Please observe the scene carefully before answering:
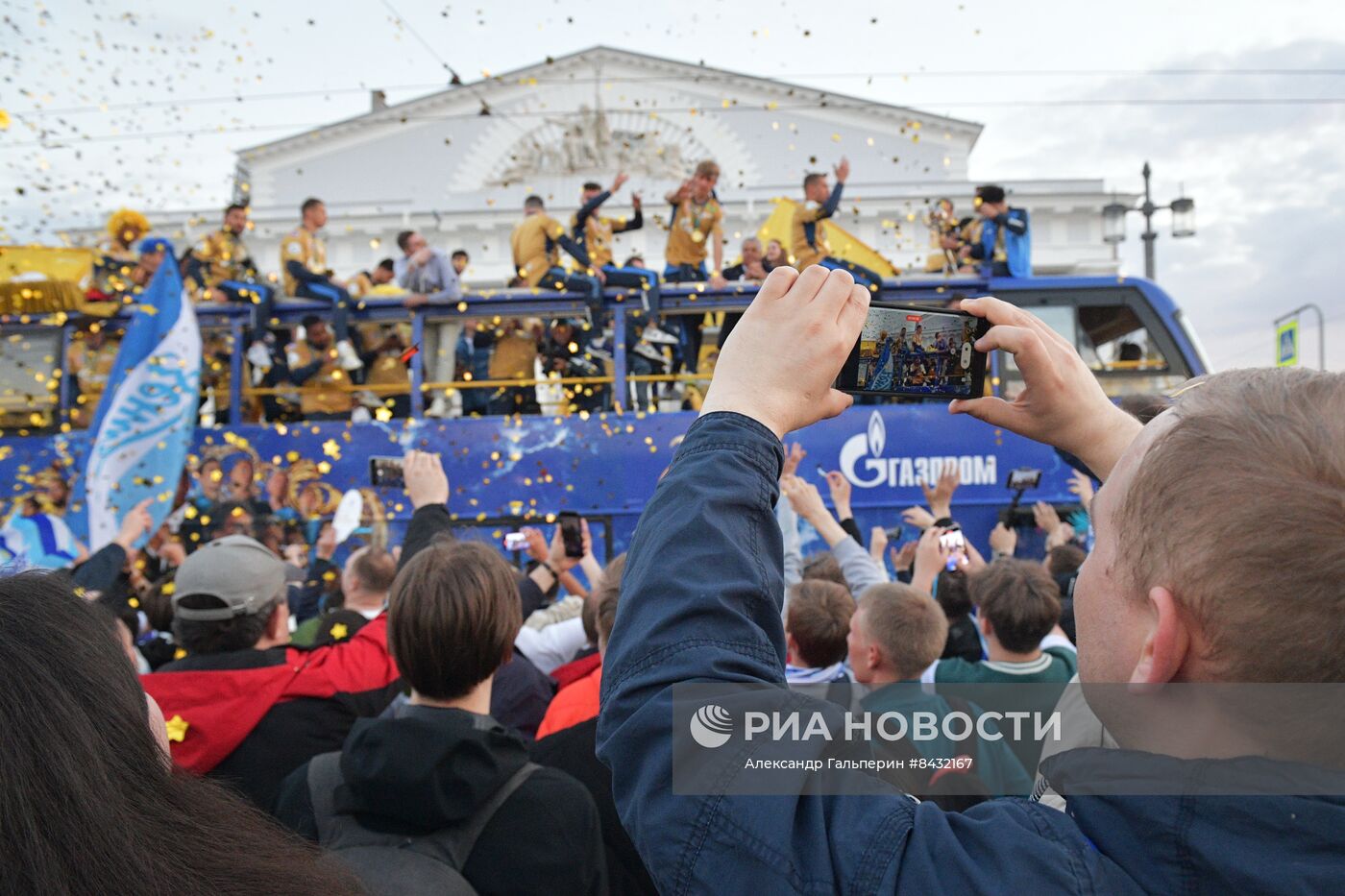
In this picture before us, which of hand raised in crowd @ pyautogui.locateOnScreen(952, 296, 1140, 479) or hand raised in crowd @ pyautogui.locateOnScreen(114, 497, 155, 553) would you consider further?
hand raised in crowd @ pyautogui.locateOnScreen(114, 497, 155, 553)

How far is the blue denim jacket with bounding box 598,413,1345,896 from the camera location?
76 cm

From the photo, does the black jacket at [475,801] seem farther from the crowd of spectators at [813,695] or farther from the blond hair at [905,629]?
the blond hair at [905,629]

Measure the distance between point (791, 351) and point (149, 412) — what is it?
8566 millimetres

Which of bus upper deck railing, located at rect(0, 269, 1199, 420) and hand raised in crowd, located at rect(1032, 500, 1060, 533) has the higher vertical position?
bus upper deck railing, located at rect(0, 269, 1199, 420)

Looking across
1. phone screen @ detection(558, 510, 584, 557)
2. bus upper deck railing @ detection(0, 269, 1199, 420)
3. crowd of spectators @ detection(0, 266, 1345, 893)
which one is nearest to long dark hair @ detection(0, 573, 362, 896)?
crowd of spectators @ detection(0, 266, 1345, 893)

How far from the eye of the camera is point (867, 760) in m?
1.23

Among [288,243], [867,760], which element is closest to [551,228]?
[288,243]

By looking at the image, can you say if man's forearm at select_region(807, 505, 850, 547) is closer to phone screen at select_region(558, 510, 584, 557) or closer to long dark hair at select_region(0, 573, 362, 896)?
phone screen at select_region(558, 510, 584, 557)

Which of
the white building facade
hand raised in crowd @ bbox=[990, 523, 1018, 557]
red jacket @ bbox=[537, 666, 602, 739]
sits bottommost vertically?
hand raised in crowd @ bbox=[990, 523, 1018, 557]

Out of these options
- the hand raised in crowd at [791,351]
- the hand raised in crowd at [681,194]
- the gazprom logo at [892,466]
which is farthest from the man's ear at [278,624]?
the hand raised in crowd at [681,194]

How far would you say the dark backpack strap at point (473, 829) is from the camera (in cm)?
171

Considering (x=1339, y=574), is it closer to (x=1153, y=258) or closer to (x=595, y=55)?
(x=1153, y=258)

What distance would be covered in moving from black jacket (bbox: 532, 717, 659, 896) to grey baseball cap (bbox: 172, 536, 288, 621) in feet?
3.14

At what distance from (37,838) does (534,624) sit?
2.86 m
